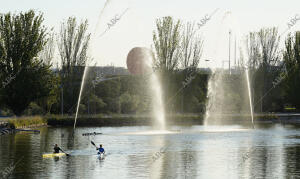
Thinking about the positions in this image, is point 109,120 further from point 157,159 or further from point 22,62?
point 157,159

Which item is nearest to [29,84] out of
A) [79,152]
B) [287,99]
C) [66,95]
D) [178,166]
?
[66,95]

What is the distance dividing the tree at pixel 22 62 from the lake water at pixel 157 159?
18.5 m

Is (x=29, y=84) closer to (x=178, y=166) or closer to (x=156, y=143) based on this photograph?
(x=156, y=143)

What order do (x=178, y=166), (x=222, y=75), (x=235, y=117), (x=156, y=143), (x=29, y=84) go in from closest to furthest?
(x=178, y=166), (x=156, y=143), (x=29, y=84), (x=235, y=117), (x=222, y=75)

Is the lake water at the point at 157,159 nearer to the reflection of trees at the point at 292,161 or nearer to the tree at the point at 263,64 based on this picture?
the reflection of trees at the point at 292,161

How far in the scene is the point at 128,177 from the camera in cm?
2584

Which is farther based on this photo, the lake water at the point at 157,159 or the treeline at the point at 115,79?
the treeline at the point at 115,79

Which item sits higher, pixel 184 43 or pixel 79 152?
pixel 184 43

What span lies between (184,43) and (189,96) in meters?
8.34

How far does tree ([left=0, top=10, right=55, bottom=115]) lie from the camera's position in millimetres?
66875

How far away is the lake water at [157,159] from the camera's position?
1076 inches

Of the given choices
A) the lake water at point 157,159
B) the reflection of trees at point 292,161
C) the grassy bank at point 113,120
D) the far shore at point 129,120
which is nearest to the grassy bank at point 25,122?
the far shore at point 129,120

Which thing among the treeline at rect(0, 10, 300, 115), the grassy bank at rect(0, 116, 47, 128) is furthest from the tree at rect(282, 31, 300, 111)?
the grassy bank at rect(0, 116, 47, 128)

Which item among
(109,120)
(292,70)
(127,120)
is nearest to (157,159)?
(109,120)
